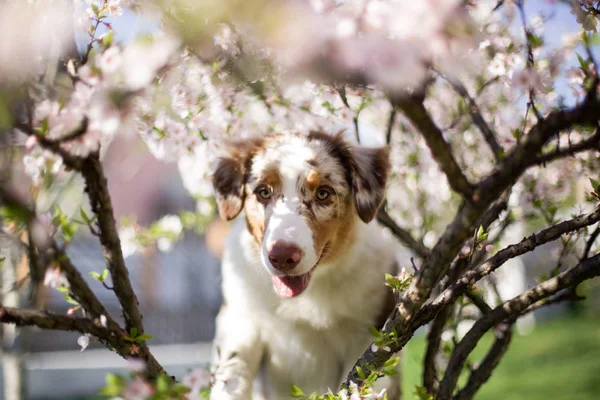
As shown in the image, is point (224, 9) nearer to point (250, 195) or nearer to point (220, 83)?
point (220, 83)

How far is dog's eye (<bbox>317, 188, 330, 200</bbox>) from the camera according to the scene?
2.82 metres

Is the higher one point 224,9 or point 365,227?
point 365,227

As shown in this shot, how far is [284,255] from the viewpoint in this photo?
8.04ft

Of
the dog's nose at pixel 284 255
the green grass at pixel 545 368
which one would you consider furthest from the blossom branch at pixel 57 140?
the green grass at pixel 545 368

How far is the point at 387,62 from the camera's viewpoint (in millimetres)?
1277

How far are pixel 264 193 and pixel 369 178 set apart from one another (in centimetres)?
51

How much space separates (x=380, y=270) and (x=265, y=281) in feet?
1.76

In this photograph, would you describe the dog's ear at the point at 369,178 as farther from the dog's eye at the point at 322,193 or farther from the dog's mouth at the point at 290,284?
the dog's mouth at the point at 290,284

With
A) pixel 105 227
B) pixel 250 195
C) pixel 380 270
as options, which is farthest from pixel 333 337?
pixel 105 227

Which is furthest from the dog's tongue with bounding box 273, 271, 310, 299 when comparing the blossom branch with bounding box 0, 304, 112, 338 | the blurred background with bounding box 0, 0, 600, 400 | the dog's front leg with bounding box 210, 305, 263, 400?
the blurred background with bounding box 0, 0, 600, 400

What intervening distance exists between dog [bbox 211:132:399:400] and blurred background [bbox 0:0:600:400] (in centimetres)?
328

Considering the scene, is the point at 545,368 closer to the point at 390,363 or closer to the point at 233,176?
the point at 233,176

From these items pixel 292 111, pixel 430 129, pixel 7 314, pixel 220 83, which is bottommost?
pixel 7 314

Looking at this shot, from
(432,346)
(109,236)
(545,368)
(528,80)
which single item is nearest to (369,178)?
(432,346)
